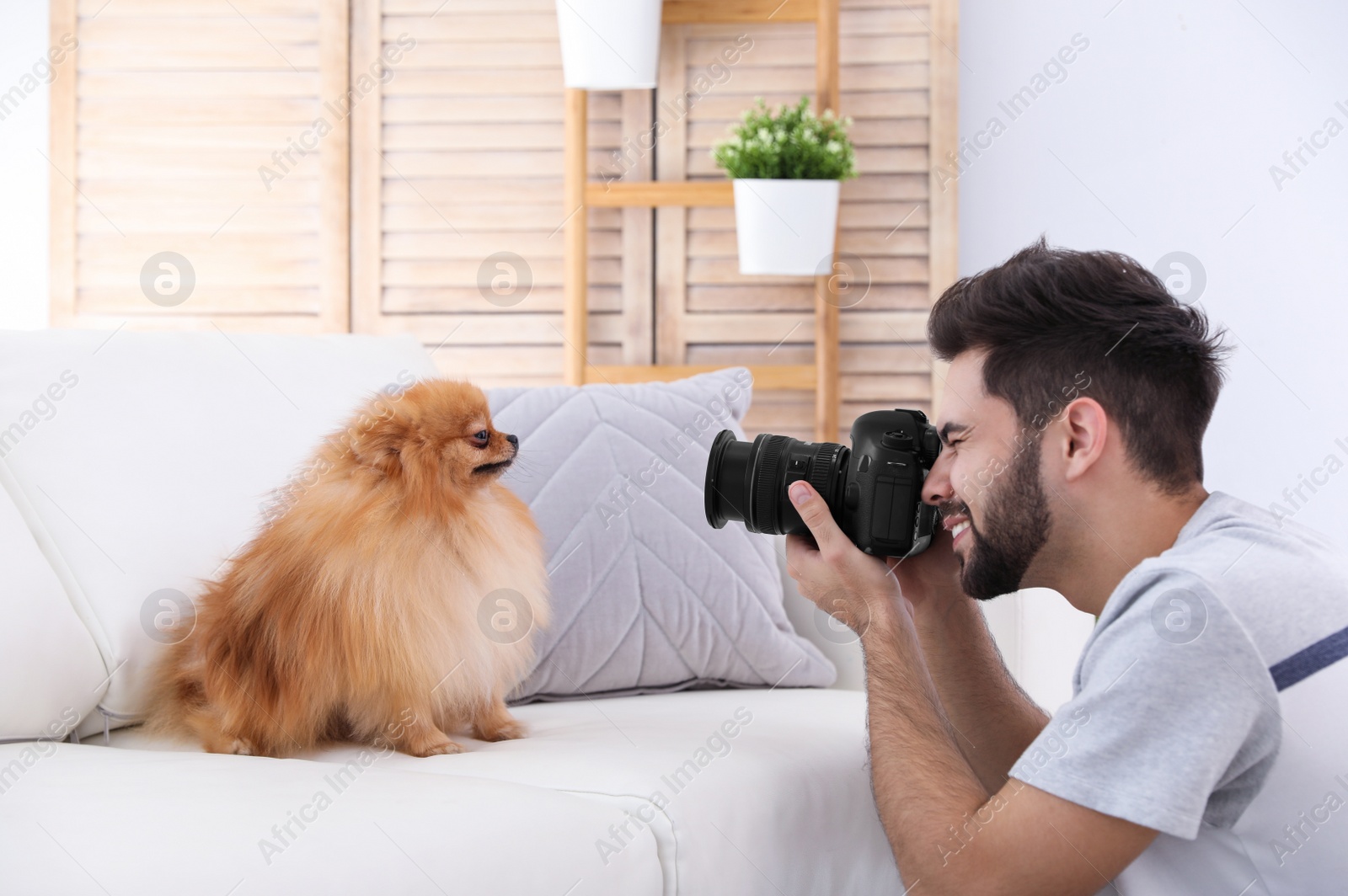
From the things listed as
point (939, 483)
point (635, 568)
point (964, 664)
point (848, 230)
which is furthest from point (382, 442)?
point (848, 230)

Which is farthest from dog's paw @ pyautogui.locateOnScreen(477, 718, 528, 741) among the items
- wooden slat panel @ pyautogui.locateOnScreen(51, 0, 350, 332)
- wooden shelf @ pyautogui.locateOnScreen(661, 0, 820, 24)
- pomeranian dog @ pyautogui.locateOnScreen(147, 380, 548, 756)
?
wooden shelf @ pyautogui.locateOnScreen(661, 0, 820, 24)

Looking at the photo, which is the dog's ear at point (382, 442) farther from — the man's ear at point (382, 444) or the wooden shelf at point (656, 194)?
the wooden shelf at point (656, 194)

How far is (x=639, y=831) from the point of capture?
3.26 ft

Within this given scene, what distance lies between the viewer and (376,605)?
1.15 meters

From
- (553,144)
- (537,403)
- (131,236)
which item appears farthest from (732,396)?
(131,236)

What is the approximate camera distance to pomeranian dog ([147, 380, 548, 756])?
3.76ft

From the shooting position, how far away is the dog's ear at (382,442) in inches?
47.2

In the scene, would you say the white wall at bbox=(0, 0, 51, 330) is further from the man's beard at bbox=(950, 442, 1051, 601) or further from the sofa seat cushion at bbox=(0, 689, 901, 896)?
the man's beard at bbox=(950, 442, 1051, 601)

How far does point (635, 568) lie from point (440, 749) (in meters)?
0.41

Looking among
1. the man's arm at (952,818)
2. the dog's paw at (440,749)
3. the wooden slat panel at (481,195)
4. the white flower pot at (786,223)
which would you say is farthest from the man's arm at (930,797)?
the wooden slat panel at (481,195)

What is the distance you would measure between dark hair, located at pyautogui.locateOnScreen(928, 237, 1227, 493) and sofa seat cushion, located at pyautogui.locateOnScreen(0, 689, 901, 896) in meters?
0.47

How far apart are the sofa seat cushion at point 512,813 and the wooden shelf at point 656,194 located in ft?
4.71

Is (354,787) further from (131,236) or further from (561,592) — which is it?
(131,236)

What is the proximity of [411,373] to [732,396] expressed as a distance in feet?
1.64
